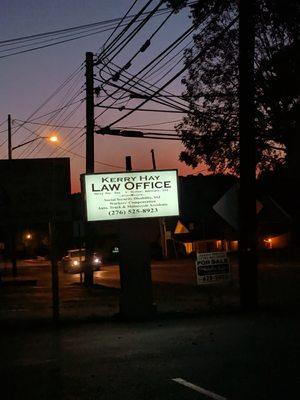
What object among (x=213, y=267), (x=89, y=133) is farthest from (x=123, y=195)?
(x=89, y=133)

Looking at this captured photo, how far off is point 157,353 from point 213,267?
7198mm

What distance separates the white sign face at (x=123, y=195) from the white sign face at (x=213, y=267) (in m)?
1.86

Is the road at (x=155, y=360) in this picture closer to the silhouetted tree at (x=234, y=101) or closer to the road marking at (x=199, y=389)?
the road marking at (x=199, y=389)

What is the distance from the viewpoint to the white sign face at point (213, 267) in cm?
1783

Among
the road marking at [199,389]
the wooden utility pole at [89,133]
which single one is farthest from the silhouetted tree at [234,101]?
the road marking at [199,389]

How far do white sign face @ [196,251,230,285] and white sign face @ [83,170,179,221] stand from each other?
1.86 m

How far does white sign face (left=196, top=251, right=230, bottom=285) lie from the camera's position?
58.5ft

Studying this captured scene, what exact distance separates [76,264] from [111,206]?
28913mm

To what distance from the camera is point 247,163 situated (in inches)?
Answer: 634

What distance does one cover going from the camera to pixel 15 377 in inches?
376

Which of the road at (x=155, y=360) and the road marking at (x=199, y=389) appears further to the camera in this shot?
the road at (x=155, y=360)

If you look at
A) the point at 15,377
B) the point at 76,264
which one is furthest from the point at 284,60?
the point at 15,377

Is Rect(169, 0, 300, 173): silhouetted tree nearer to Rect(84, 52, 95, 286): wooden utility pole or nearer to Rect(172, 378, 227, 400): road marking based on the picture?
Rect(84, 52, 95, 286): wooden utility pole

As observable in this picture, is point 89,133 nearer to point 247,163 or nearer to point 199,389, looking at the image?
point 247,163
